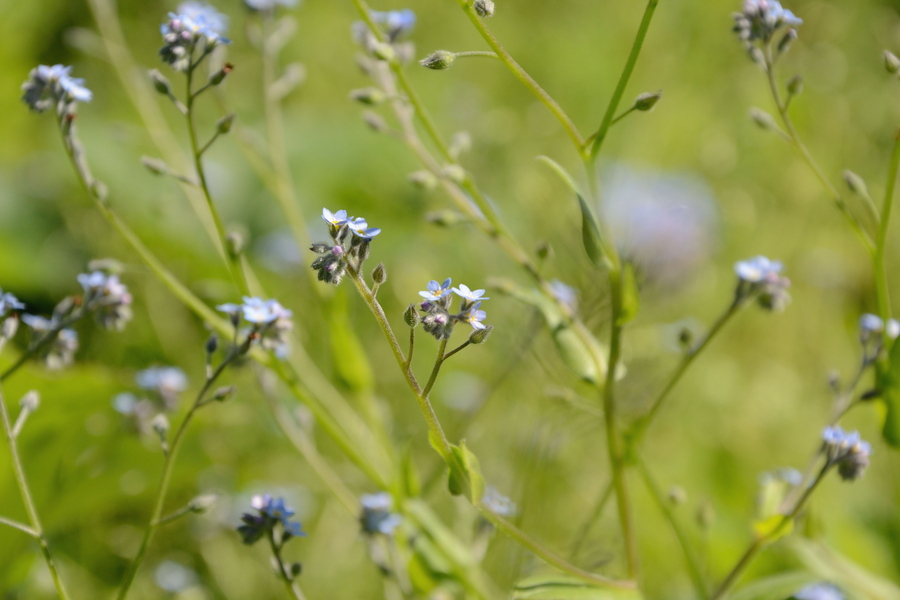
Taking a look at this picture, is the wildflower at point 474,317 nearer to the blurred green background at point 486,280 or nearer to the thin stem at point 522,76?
the thin stem at point 522,76

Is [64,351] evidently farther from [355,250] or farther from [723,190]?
[723,190]

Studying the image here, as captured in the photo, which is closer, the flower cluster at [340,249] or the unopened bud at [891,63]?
the flower cluster at [340,249]

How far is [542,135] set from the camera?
11.1 ft

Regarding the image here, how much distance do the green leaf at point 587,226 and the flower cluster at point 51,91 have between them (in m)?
0.82

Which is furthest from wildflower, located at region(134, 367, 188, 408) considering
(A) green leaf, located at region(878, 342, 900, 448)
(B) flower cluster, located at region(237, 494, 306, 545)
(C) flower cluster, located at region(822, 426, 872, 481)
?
(A) green leaf, located at region(878, 342, 900, 448)

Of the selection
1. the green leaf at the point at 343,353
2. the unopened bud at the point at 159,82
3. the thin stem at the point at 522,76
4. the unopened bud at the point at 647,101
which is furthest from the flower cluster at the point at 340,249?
the green leaf at the point at 343,353

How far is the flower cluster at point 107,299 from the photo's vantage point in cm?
150

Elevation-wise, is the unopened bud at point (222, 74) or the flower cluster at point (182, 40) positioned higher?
the flower cluster at point (182, 40)

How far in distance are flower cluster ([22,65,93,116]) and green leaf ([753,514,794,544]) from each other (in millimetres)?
1373

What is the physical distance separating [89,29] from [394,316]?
8.15 ft

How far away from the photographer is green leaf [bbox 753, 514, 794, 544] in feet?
4.31

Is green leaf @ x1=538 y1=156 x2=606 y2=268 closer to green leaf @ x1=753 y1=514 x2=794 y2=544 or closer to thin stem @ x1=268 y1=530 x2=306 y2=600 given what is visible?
green leaf @ x1=753 y1=514 x2=794 y2=544

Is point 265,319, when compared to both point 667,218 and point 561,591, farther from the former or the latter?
point 667,218

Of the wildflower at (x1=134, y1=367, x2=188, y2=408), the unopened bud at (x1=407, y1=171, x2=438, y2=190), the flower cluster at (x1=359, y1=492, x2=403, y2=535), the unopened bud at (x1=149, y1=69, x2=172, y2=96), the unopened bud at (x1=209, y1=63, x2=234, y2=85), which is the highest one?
the unopened bud at (x1=209, y1=63, x2=234, y2=85)
